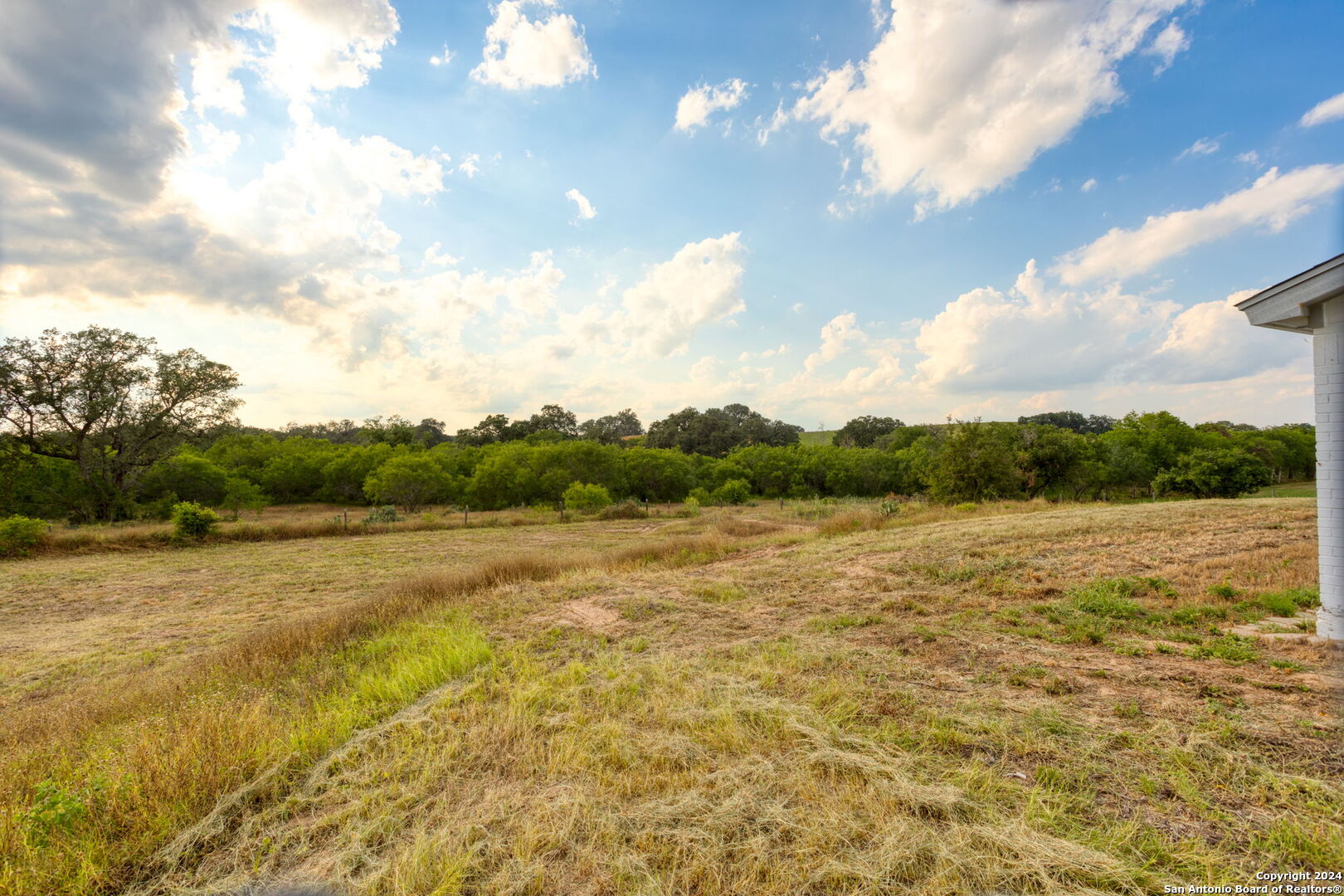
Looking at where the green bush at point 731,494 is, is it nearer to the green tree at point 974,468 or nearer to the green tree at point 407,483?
the green tree at point 974,468

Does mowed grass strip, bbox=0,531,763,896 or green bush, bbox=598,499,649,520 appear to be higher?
mowed grass strip, bbox=0,531,763,896

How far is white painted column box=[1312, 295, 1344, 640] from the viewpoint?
5336 mm

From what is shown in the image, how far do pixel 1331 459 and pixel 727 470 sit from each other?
59.0m

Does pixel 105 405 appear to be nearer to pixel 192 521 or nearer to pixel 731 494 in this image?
pixel 192 521

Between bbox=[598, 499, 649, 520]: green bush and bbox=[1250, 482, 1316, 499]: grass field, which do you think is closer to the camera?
bbox=[1250, 482, 1316, 499]: grass field

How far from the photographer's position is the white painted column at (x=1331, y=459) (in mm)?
5336

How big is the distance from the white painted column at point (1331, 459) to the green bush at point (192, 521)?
1386 inches

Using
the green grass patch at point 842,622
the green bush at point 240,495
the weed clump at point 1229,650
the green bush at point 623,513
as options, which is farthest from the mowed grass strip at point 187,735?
the green bush at point 240,495

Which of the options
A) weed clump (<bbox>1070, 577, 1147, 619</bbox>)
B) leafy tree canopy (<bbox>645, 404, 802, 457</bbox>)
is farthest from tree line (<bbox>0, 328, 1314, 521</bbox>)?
weed clump (<bbox>1070, 577, 1147, 619</bbox>)

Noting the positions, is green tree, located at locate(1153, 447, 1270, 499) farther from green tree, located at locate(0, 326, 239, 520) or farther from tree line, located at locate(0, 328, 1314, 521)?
green tree, located at locate(0, 326, 239, 520)

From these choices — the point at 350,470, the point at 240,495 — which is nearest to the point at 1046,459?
the point at 240,495

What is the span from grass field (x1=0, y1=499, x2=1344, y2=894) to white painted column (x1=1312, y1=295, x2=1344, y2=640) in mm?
689

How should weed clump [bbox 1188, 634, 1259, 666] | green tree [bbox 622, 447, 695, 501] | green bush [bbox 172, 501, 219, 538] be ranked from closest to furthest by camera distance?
weed clump [bbox 1188, 634, 1259, 666]
green bush [bbox 172, 501, 219, 538]
green tree [bbox 622, 447, 695, 501]

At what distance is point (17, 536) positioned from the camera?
2055 centimetres
